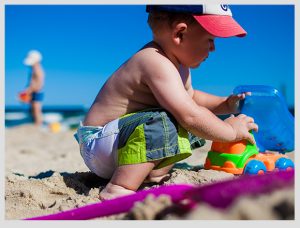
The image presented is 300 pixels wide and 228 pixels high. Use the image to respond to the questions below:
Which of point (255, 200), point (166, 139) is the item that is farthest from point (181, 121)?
point (255, 200)

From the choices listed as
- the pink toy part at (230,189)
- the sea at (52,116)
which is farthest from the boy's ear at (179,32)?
the sea at (52,116)

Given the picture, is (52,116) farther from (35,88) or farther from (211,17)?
(211,17)

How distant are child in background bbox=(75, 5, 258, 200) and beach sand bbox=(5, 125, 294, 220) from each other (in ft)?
0.42

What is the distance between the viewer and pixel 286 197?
1027 millimetres

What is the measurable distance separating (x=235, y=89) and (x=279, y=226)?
146 cm

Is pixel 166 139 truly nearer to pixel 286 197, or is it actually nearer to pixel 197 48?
pixel 197 48

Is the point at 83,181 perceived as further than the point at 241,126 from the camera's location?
Yes

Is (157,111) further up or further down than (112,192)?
further up

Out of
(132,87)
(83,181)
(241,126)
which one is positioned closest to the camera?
(132,87)

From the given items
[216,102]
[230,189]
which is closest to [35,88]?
[216,102]

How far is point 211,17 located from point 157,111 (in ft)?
1.61

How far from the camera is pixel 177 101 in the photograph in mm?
1865

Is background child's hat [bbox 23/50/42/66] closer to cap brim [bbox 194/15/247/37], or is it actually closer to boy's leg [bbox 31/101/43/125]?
boy's leg [bbox 31/101/43/125]

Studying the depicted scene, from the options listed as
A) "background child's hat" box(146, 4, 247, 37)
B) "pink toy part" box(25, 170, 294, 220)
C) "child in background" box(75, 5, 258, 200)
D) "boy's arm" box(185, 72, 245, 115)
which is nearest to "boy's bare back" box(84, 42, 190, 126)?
"child in background" box(75, 5, 258, 200)
